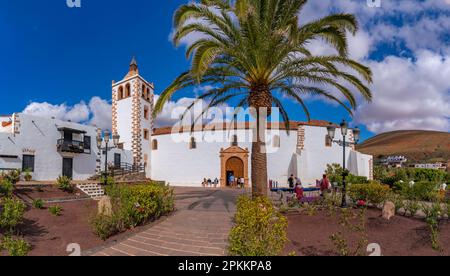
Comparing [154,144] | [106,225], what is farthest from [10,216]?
[154,144]

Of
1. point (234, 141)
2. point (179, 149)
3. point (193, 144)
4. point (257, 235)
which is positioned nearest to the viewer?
point (257, 235)

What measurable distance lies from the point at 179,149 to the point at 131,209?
1993 centimetres

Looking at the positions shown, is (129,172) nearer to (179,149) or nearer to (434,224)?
(179,149)

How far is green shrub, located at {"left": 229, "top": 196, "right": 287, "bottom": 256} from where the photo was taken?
3902 mm

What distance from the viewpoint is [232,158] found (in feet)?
83.7

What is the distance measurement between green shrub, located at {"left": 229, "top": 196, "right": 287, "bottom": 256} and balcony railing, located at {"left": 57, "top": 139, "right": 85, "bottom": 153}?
20371 mm

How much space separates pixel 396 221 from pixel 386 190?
202 centimetres

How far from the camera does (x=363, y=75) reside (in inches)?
304

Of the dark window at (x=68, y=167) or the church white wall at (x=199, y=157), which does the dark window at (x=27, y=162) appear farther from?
the church white wall at (x=199, y=157)

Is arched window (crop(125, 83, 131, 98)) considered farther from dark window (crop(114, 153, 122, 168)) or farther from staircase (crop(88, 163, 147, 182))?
staircase (crop(88, 163, 147, 182))

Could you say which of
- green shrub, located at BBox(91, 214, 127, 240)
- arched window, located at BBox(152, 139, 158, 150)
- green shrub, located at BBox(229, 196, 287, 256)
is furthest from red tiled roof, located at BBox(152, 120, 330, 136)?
green shrub, located at BBox(229, 196, 287, 256)

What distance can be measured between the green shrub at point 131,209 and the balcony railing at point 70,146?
14319 millimetres

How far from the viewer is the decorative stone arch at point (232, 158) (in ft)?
82.3
